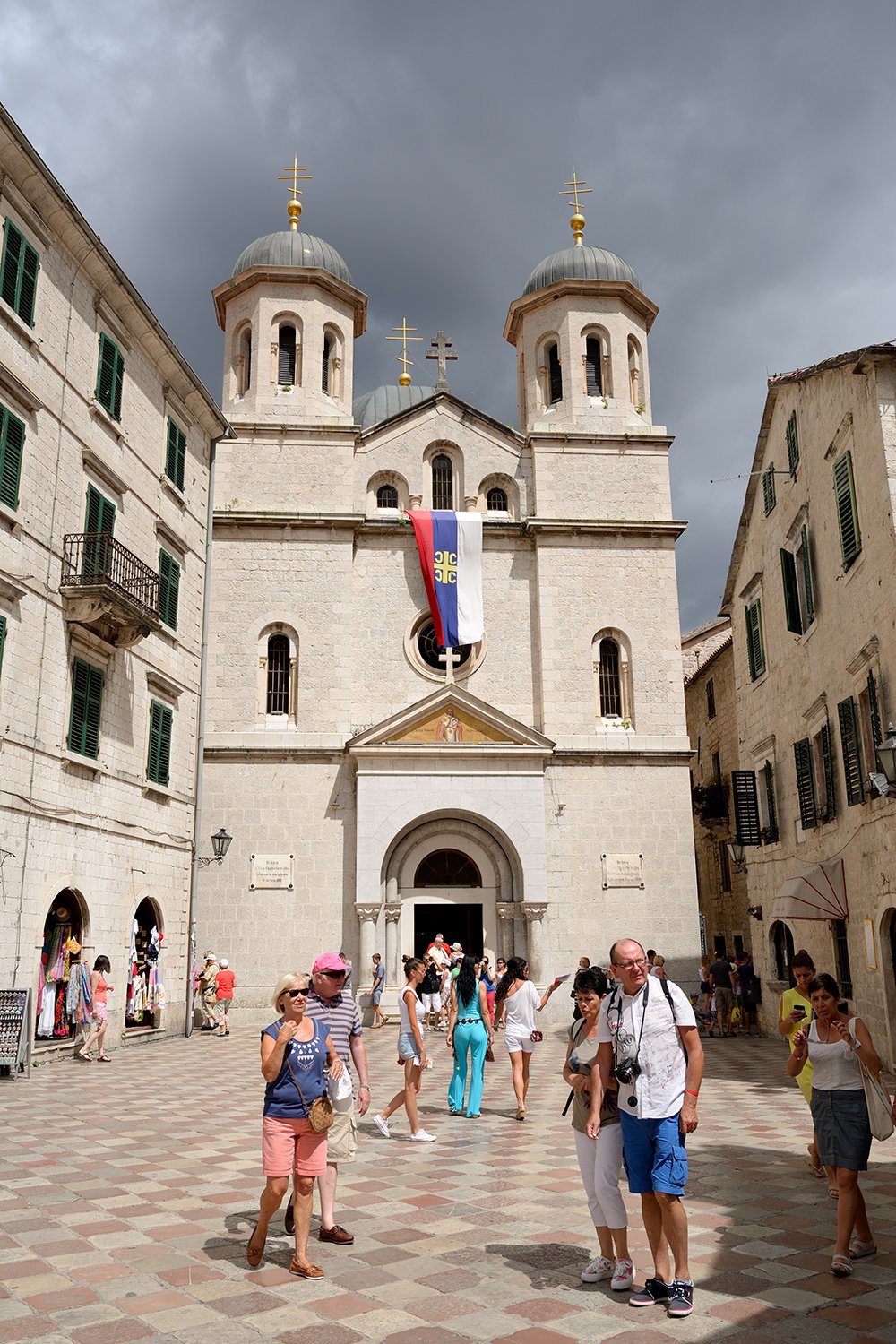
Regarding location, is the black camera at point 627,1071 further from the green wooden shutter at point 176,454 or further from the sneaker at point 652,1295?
the green wooden shutter at point 176,454

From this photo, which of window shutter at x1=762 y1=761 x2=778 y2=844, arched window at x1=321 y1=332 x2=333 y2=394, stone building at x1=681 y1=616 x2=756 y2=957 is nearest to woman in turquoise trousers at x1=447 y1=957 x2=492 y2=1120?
window shutter at x1=762 y1=761 x2=778 y2=844

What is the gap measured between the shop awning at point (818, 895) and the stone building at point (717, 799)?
12.5 m

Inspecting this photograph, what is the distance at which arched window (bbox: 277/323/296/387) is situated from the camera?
29219 millimetres

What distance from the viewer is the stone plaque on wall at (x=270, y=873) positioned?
80.3 feet

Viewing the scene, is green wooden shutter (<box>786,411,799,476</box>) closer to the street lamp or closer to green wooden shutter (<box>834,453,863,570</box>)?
green wooden shutter (<box>834,453,863,570</box>)

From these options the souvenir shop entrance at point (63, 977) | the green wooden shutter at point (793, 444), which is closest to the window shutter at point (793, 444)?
the green wooden shutter at point (793, 444)

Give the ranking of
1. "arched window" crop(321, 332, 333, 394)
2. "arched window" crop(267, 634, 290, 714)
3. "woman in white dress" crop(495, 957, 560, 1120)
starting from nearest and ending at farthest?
1. "woman in white dress" crop(495, 957, 560, 1120)
2. "arched window" crop(267, 634, 290, 714)
3. "arched window" crop(321, 332, 333, 394)

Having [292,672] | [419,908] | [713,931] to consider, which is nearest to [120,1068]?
[419,908]

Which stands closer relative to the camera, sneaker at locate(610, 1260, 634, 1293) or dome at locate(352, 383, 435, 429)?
sneaker at locate(610, 1260, 634, 1293)

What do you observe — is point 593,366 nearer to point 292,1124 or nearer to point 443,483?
point 443,483

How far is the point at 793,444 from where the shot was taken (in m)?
19.2

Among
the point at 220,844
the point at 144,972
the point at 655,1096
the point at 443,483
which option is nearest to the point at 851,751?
the point at 655,1096

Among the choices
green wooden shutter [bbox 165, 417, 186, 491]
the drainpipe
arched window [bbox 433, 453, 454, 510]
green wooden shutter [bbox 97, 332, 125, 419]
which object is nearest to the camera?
green wooden shutter [bbox 97, 332, 125, 419]

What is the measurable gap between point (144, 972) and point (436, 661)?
33.9 feet
